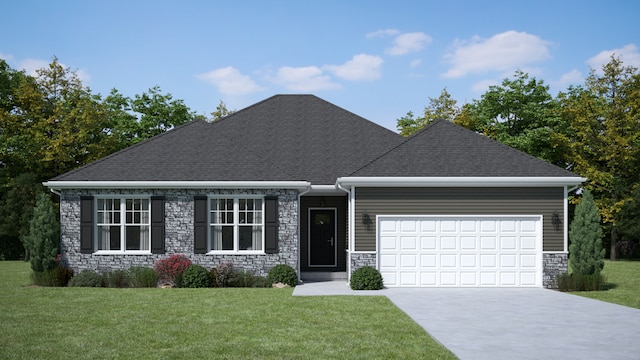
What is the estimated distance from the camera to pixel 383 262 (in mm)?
19500

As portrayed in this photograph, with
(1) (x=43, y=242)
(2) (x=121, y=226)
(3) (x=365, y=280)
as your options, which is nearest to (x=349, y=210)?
(3) (x=365, y=280)

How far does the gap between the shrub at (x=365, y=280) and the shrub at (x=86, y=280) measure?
7908mm

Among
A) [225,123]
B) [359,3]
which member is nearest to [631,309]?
[359,3]

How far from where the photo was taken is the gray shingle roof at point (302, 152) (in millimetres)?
19938

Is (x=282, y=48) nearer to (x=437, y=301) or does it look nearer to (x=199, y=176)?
(x=199, y=176)

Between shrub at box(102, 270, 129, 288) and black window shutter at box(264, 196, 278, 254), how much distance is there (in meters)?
4.44

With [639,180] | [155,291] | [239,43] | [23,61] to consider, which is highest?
[23,61]

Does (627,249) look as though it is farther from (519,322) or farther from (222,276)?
(519,322)

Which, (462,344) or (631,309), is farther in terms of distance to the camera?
(631,309)

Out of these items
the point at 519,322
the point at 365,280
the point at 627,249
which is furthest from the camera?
the point at 627,249

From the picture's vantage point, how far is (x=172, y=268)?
1980 centimetres

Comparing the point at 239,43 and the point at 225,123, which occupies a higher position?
the point at 239,43

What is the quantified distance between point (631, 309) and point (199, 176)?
500 inches

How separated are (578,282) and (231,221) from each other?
1072cm
